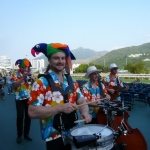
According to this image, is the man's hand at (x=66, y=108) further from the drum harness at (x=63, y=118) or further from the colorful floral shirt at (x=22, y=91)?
the colorful floral shirt at (x=22, y=91)

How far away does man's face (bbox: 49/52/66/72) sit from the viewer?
81.8 inches

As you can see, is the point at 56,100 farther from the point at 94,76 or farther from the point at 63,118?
the point at 94,76

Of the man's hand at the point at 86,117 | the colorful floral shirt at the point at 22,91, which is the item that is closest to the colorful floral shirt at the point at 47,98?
the man's hand at the point at 86,117

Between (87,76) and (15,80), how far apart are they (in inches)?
69.6

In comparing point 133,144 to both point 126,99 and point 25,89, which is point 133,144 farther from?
point 126,99

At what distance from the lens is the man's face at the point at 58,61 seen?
6.82 ft

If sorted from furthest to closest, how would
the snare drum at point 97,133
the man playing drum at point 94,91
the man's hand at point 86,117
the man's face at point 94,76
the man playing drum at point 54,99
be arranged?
the man's face at point 94,76
the man playing drum at point 94,91
the man's hand at point 86,117
the man playing drum at point 54,99
the snare drum at point 97,133

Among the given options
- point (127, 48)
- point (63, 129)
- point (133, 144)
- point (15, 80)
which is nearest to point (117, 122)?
point (133, 144)

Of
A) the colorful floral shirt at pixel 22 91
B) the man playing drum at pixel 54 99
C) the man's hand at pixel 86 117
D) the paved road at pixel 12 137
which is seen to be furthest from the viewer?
the colorful floral shirt at pixel 22 91

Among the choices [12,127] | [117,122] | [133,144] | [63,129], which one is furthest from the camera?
[12,127]

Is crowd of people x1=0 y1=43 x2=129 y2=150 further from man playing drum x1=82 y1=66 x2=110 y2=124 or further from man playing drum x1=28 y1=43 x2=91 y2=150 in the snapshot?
man playing drum x1=82 y1=66 x2=110 y2=124

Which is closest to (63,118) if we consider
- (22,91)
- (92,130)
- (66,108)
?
(66,108)

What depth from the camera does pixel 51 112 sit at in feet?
6.17

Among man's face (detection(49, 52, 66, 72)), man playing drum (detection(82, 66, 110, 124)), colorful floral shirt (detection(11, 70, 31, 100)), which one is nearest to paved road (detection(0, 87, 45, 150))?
colorful floral shirt (detection(11, 70, 31, 100))
